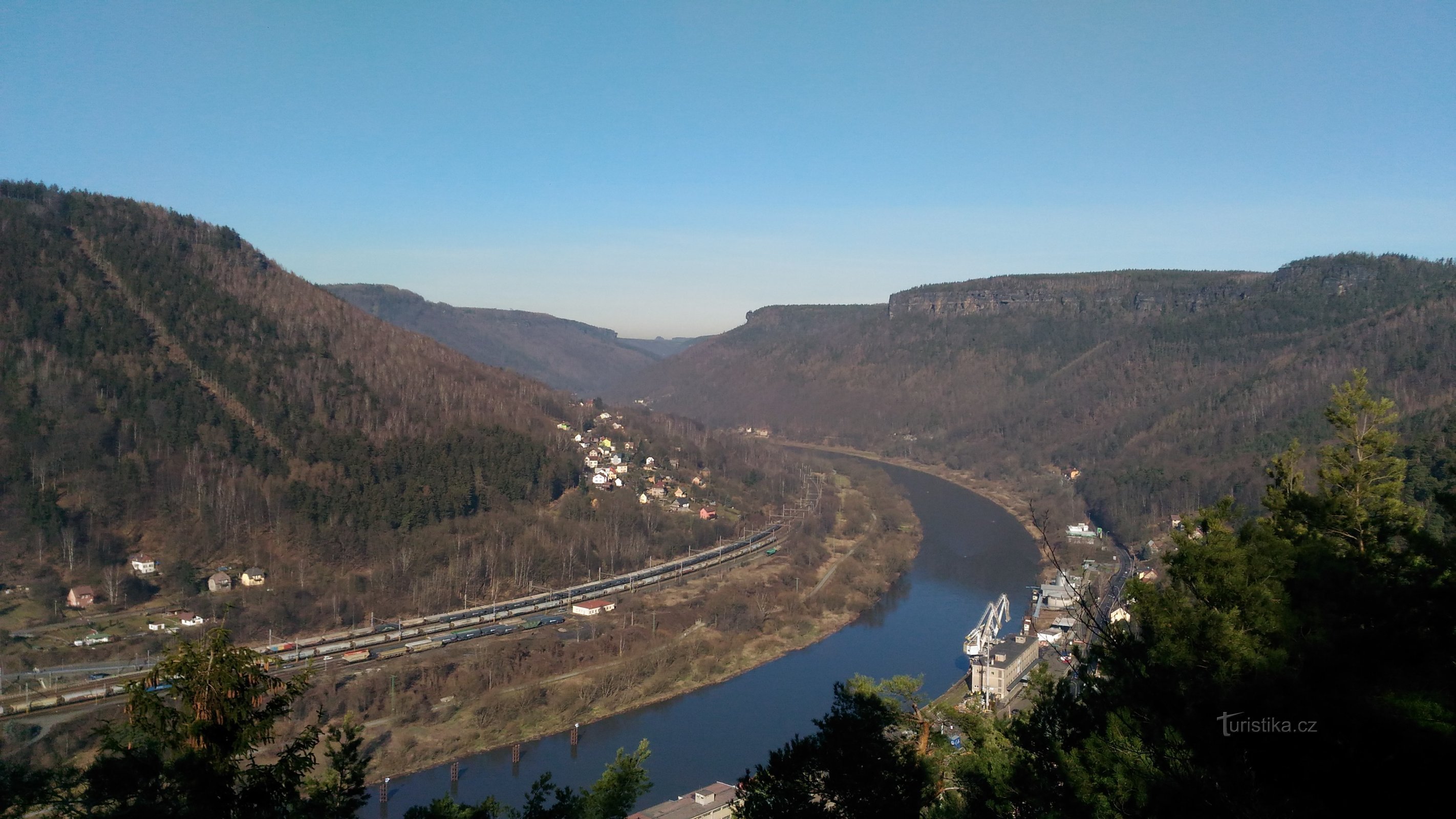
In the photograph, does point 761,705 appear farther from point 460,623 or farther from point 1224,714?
point 1224,714

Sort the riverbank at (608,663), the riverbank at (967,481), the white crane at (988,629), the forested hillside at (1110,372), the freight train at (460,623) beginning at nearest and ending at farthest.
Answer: the riverbank at (608,663) → the freight train at (460,623) → the white crane at (988,629) → the forested hillside at (1110,372) → the riverbank at (967,481)

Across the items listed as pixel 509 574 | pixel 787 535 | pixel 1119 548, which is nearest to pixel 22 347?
pixel 509 574

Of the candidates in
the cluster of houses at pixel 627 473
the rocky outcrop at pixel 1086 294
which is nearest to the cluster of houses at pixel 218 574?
the cluster of houses at pixel 627 473

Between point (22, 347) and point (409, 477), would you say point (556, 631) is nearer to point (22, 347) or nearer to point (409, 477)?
point (409, 477)

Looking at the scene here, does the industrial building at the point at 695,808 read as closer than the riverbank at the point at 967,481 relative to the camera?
Yes

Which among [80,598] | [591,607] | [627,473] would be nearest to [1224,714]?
[591,607]

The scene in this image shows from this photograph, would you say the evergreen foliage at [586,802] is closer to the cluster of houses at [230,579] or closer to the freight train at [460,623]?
the freight train at [460,623]
